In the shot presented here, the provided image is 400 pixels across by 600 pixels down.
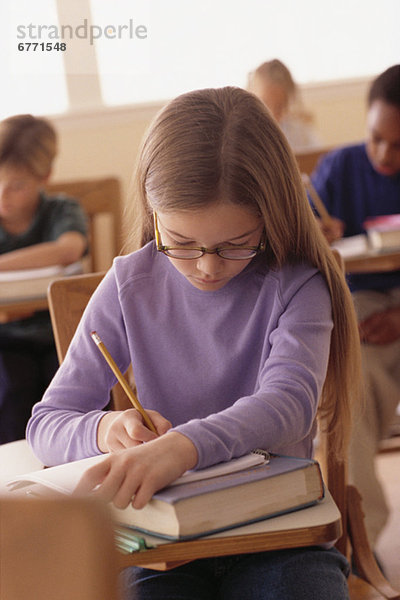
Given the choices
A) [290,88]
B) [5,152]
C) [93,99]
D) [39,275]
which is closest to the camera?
[39,275]

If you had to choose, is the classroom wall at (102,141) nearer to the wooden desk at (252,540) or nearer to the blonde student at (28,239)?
the blonde student at (28,239)

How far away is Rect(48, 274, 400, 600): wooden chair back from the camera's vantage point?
3.83ft

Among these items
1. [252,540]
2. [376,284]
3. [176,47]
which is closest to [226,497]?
[252,540]

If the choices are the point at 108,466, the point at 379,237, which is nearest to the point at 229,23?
the point at 379,237

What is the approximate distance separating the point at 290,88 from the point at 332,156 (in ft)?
0.96

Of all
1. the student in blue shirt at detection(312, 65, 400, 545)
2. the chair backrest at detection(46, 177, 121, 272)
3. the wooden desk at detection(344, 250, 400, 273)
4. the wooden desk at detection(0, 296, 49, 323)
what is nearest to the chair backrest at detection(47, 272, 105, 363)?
the wooden desk at detection(0, 296, 49, 323)

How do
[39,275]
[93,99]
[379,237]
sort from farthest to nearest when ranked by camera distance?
1. [93,99]
2. [379,237]
3. [39,275]

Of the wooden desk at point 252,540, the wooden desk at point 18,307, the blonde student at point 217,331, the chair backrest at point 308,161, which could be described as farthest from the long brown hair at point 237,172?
the chair backrest at point 308,161

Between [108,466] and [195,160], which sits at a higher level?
[195,160]

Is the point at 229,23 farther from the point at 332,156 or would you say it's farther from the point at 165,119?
the point at 165,119

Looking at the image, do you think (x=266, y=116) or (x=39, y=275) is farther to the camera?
(x=39, y=275)

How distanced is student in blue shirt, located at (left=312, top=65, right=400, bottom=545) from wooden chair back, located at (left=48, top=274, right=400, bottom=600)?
85cm

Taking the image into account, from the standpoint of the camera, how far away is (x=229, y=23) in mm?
3873

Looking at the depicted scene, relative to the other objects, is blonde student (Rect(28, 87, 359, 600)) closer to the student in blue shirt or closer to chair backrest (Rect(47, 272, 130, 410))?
chair backrest (Rect(47, 272, 130, 410))
